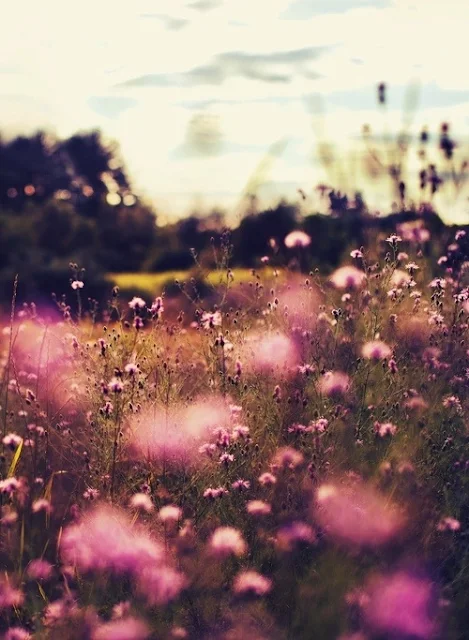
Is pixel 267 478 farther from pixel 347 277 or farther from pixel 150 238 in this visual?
pixel 150 238

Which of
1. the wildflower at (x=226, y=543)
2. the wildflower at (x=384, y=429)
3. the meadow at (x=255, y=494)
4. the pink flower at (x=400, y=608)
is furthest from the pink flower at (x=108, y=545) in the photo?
the wildflower at (x=384, y=429)

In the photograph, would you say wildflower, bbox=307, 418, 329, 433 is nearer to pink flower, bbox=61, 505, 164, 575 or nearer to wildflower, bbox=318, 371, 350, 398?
wildflower, bbox=318, 371, 350, 398

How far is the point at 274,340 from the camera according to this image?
12.4 ft

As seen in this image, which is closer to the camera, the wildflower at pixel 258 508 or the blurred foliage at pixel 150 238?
the wildflower at pixel 258 508

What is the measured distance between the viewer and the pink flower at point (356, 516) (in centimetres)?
267

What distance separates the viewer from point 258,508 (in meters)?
2.70

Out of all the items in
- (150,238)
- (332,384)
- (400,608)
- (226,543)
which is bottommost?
(150,238)

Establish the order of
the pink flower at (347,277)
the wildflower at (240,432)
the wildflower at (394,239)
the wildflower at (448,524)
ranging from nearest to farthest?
the wildflower at (448,524) < the wildflower at (240,432) < the wildflower at (394,239) < the pink flower at (347,277)

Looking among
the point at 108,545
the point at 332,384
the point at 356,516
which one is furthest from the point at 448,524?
the point at 108,545

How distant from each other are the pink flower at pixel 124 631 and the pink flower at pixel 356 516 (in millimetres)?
747

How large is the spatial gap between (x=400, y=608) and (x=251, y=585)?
0.47 metres

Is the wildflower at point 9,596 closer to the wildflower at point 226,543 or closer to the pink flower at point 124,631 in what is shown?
the pink flower at point 124,631

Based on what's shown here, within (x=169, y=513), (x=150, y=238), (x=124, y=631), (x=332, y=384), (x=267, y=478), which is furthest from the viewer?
(x=150, y=238)

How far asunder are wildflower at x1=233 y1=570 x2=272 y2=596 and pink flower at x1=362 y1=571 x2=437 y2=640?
0.31 meters
